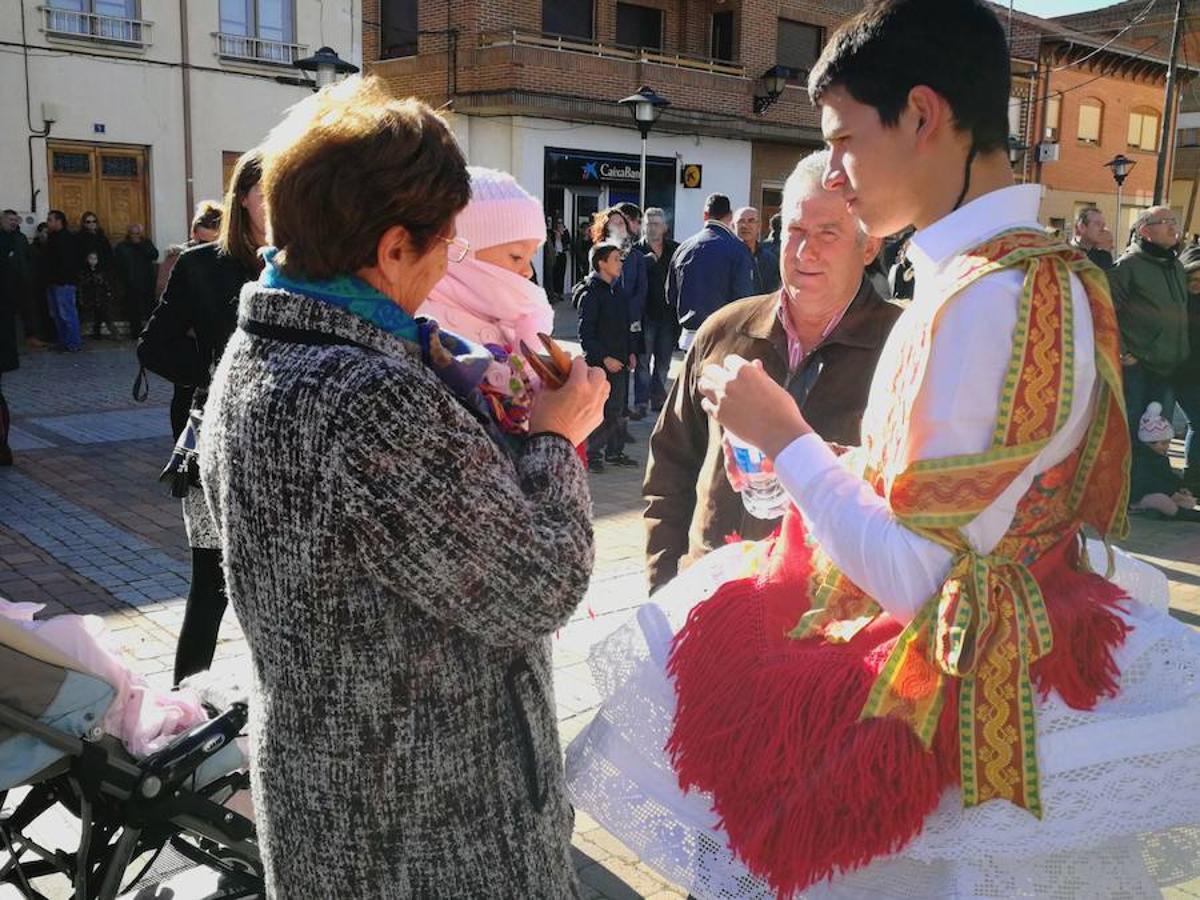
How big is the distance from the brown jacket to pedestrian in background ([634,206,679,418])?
7.65 meters

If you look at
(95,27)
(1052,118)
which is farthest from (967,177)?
(1052,118)

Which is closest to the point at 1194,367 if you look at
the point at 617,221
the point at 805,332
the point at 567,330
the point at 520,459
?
the point at 617,221

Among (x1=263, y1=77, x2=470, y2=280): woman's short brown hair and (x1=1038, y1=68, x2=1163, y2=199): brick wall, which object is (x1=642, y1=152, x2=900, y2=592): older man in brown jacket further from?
(x1=1038, y1=68, x2=1163, y2=199): brick wall

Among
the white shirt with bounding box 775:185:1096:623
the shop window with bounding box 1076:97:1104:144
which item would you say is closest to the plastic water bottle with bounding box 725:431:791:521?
Answer: the white shirt with bounding box 775:185:1096:623

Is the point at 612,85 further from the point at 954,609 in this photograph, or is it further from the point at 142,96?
the point at 954,609

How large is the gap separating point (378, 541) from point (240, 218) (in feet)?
7.61

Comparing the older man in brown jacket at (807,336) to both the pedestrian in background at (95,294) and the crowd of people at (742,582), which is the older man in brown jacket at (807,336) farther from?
the pedestrian in background at (95,294)

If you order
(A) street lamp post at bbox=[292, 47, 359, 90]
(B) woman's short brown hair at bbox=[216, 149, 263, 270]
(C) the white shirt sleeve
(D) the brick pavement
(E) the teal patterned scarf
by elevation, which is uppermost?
(A) street lamp post at bbox=[292, 47, 359, 90]

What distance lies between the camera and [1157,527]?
7.18 metres

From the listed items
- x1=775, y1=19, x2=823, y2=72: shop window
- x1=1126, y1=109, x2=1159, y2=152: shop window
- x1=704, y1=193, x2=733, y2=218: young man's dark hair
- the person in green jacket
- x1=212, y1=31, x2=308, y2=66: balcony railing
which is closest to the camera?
the person in green jacket

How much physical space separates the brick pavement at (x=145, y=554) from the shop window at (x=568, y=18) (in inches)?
617

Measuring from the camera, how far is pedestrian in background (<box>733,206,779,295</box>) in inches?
404

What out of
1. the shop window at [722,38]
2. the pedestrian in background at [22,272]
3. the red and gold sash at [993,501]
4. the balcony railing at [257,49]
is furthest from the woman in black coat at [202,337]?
the shop window at [722,38]

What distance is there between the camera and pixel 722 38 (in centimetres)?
2566
